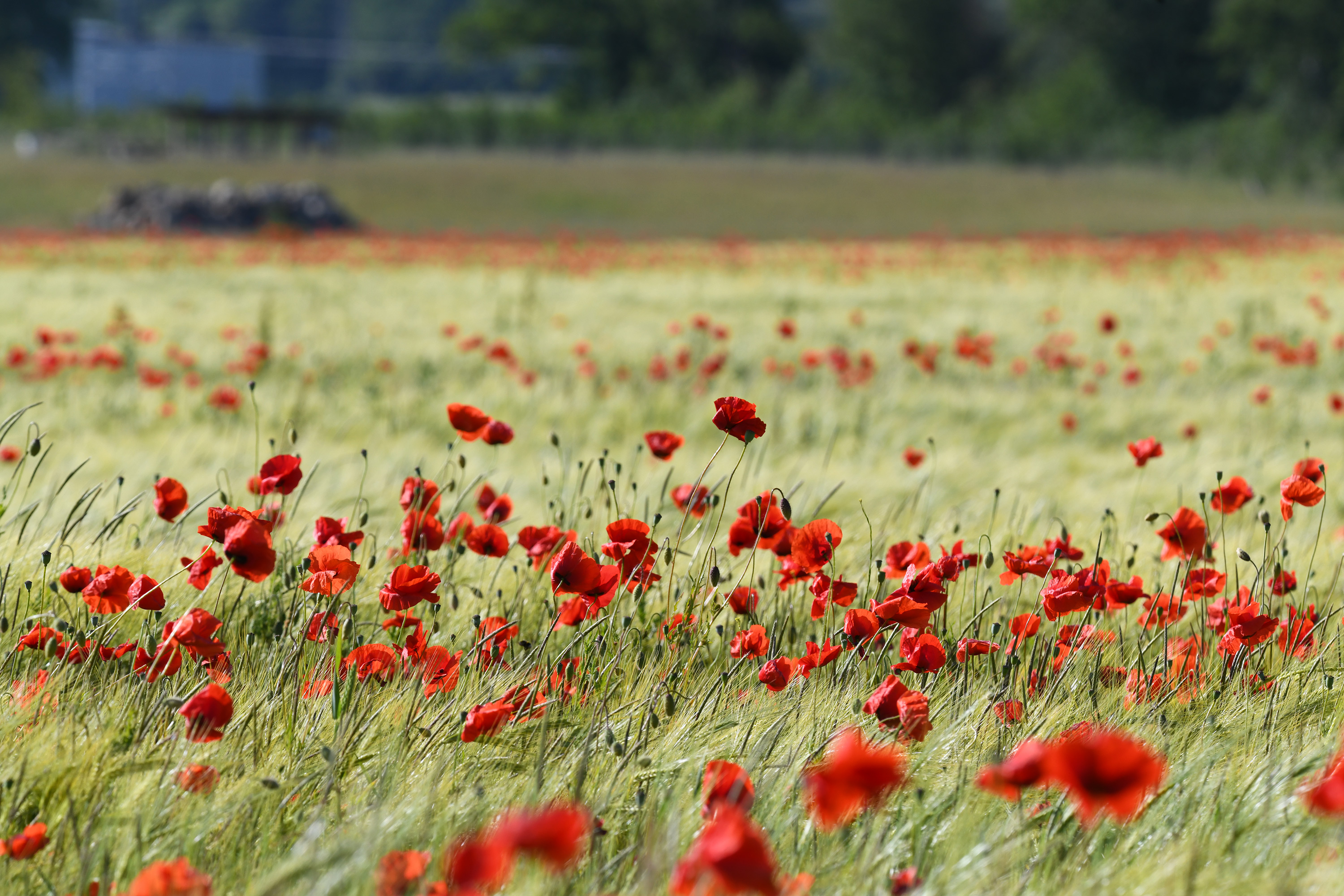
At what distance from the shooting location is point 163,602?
195 cm

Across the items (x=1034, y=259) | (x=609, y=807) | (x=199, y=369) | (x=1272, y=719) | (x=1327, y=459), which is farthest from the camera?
(x=1034, y=259)

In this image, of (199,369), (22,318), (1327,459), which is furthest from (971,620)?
(22,318)

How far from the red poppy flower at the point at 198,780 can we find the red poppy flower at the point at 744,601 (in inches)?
34.1

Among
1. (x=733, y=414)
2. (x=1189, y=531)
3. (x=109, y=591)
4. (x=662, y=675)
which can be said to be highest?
(x=733, y=414)

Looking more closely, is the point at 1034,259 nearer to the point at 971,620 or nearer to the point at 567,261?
the point at 567,261

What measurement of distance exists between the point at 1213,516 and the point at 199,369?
17.0 feet

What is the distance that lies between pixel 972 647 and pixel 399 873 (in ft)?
3.37

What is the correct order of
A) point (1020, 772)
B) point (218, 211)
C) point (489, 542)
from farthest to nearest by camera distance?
point (218, 211) → point (489, 542) → point (1020, 772)

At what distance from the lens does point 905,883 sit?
135 centimetres

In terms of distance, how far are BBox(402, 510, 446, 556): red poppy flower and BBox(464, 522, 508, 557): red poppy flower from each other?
0.10m

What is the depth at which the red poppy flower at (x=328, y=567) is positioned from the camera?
1.83 metres

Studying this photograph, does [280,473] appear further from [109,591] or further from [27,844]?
[27,844]

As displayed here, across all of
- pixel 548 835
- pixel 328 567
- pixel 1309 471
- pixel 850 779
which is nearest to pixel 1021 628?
pixel 1309 471

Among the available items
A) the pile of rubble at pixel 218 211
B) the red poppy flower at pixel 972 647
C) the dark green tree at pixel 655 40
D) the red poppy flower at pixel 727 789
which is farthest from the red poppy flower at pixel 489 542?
the dark green tree at pixel 655 40
